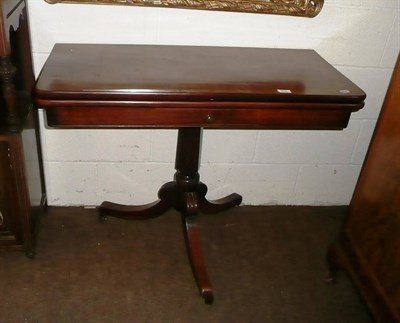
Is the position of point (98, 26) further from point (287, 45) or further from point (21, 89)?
point (287, 45)

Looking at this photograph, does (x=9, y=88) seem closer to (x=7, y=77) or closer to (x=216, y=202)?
(x=7, y=77)

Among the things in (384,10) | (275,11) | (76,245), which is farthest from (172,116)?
(384,10)

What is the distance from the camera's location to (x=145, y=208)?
1.89 metres

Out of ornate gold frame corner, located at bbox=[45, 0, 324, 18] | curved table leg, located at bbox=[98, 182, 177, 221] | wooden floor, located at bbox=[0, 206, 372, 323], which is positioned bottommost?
→ wooden floor, located at bbox=[0, 206, 372, 323]

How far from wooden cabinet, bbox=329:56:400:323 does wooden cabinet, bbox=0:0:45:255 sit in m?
1.19

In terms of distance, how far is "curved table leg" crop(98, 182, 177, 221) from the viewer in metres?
1.83

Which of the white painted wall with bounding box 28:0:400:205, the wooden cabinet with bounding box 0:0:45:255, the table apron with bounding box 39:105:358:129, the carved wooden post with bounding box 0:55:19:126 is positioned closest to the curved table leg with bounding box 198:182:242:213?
the white painted wall with bounding box 28:0:400:205

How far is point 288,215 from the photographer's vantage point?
212 centimetres

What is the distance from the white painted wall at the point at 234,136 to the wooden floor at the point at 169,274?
16 centimetres

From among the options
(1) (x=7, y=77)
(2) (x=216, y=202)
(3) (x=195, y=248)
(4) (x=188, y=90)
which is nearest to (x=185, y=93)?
(4) (x=188, y=90)

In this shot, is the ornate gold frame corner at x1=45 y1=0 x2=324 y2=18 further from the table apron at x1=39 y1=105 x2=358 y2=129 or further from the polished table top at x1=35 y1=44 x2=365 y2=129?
the table apron at x1=39 y1=105 x2=358 y2=129

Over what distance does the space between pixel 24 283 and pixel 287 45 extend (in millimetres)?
1399

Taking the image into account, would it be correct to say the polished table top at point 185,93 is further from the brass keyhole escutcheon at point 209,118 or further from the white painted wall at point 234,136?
the white painted wall at point 234,136

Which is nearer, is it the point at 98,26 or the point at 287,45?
the point at 98,26
